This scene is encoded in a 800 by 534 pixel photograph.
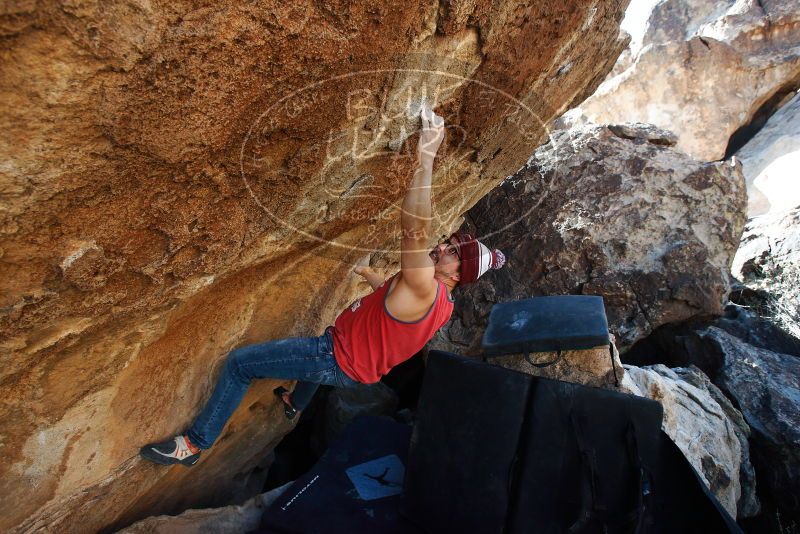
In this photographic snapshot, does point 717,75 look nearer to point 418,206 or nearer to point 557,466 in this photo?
point 557,466

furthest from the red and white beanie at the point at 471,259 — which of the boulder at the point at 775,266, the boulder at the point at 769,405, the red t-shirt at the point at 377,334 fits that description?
the boulder at the point at 775,266

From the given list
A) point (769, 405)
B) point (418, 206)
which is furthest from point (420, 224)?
point (769, 405)

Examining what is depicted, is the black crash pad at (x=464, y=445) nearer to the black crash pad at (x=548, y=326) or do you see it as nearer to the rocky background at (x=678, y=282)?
the black crash pad at (x=548, y=326)

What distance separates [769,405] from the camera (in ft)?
12.0

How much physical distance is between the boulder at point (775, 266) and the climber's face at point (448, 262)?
4.34 meters

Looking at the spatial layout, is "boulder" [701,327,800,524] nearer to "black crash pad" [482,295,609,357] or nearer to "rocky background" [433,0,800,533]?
"rocky background" [433,0,800,533]

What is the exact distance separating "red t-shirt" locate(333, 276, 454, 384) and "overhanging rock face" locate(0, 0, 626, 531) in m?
0.38

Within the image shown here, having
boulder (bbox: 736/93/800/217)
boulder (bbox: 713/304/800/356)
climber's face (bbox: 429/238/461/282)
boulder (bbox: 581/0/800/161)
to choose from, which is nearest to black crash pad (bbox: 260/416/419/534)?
climber's face (bbox: 429/238/461/282)

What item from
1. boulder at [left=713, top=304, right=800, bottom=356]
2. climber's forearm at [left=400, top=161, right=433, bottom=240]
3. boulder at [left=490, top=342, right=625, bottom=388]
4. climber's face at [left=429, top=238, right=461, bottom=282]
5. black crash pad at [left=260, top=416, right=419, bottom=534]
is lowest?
black crash pad at [left=260, top=416, right=419, bottom=534]

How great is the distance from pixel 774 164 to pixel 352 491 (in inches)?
356

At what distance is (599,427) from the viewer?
193 cm

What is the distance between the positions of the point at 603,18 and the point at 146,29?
2.07 meters

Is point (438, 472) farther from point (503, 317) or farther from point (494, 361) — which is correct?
point (503, 317)

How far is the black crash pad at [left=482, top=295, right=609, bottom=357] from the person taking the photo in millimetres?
2391
